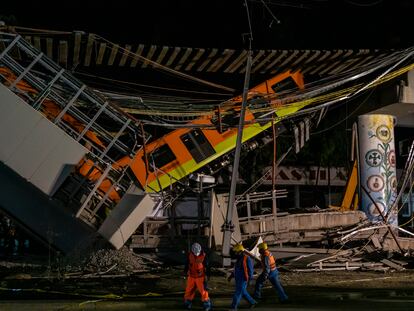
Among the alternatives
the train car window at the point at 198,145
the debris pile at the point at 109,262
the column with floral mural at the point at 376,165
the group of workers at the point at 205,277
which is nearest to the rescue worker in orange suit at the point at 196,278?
the group of workers at the point at 205,277

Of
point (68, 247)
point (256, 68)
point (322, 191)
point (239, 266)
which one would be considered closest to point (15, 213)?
point (68, 247)

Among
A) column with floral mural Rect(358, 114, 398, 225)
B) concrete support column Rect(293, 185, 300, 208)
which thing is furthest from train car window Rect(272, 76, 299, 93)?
concrete support column Rect(293, 185, 300, 208)

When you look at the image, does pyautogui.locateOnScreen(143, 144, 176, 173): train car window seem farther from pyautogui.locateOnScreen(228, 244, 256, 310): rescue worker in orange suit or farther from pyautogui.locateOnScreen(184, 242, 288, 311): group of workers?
pyautogui.locateOnScreen(228, 244, 256, 310): rescue worker in orange suit

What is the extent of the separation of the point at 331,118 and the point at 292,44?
4178 mm

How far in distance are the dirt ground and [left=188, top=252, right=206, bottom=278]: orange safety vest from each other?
2.77ft

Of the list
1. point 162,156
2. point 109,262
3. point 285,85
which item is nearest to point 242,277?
point 109,262

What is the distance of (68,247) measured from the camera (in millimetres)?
15922

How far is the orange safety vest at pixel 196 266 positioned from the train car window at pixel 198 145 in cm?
680

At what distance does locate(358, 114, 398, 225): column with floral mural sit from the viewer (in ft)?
68.3

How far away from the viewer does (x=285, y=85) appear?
752 inches

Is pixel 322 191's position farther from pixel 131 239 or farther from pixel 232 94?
pixel 131 239

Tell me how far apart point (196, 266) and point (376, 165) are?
11745 millimetres

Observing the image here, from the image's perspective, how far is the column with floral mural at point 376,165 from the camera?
20.8 m

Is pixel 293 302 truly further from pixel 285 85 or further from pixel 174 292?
pixel 285 85
